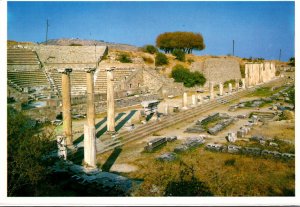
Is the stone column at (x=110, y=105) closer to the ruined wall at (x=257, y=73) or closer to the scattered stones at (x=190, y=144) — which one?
the scattered stones at (x=190, y=144)

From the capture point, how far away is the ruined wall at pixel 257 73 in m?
37.9

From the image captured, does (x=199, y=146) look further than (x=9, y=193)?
Yes

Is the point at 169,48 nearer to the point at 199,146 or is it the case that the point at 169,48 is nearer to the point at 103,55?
the point at 103,55

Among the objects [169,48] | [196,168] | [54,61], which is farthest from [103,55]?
[196,168]

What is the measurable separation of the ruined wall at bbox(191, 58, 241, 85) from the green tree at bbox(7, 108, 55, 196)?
36.1m

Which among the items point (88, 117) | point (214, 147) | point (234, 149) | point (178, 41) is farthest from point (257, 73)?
point (88, 117)

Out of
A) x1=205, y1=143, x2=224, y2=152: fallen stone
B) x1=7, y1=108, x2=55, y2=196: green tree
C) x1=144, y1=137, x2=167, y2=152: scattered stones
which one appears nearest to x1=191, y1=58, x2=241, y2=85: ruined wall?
x1=144, y1=137, x2=167, y2=152: scattered stones

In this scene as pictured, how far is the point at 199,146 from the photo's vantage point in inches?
508

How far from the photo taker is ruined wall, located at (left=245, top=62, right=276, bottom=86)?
124 feet

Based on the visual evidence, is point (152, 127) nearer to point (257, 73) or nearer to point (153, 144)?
point (153, 144)

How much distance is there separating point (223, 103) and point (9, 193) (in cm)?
1891

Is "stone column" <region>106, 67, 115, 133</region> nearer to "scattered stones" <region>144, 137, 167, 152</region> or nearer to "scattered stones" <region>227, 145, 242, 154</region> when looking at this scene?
"scattered stones" <region>144, 137, 167, 152</region>

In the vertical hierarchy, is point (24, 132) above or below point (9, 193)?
above

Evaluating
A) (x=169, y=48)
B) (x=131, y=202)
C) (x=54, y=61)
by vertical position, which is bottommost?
(x=131, y=202)
